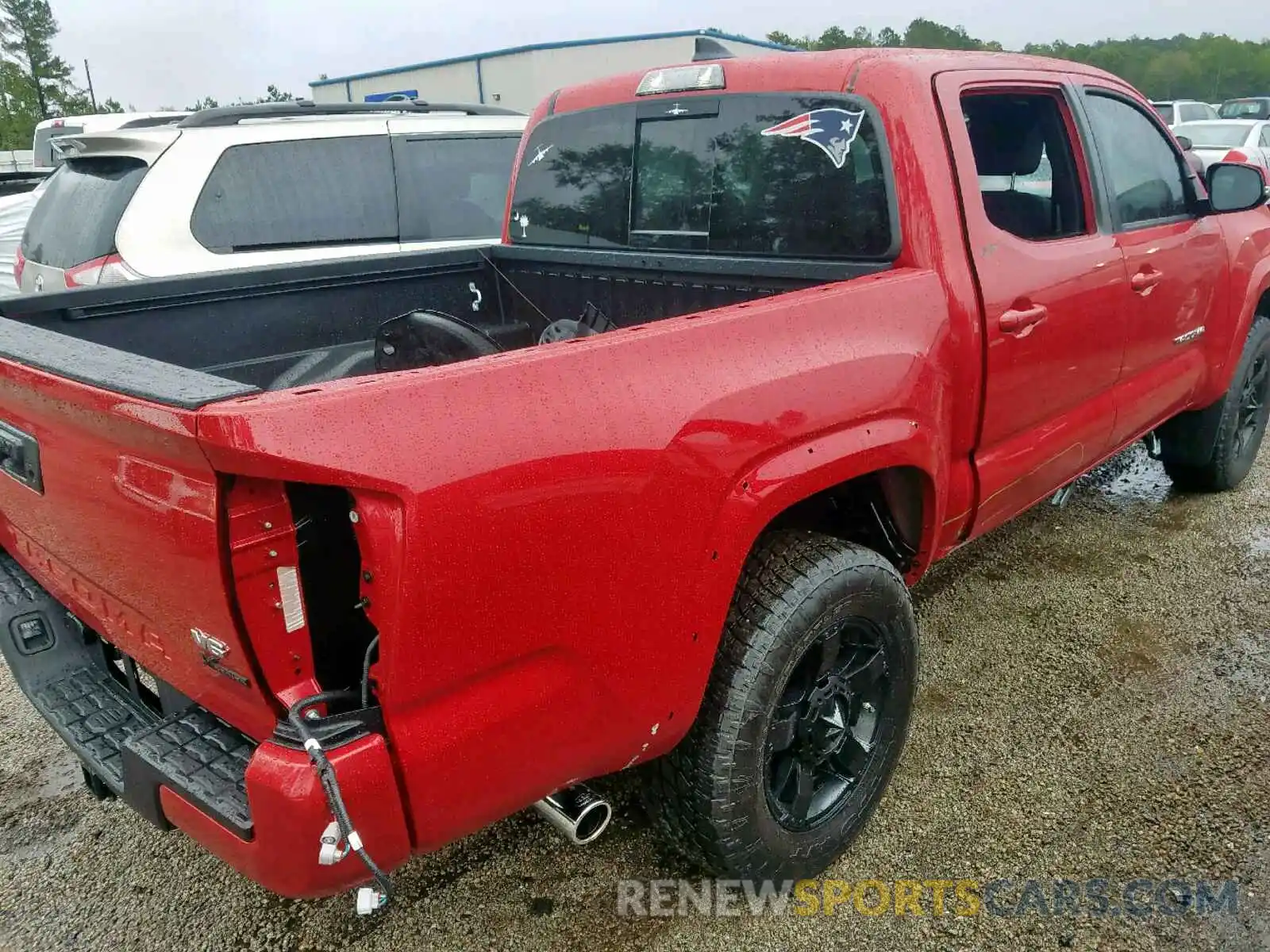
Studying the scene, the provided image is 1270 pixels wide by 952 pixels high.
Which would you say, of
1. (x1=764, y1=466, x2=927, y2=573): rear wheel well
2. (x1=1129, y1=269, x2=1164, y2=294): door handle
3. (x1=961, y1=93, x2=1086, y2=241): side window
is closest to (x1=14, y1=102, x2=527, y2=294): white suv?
(x1=961, y1=93, x2=1086, y2=241): side window

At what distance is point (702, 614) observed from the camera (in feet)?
5.95

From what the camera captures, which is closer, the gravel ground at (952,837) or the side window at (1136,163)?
the gravel ground at (952,837)

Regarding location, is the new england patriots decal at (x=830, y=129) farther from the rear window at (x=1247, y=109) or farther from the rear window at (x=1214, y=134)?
the rear window at (x=1247, y=109)

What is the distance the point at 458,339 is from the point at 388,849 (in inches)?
68.4

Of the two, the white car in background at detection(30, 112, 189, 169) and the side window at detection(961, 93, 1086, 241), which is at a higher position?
the white car in background at detection(30, 112, 189, 169)

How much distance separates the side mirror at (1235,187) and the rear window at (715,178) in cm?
190

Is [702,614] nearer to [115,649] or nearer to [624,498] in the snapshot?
[624,498]

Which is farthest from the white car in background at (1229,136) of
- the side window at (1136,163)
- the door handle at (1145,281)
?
the door handle at (1145,281)

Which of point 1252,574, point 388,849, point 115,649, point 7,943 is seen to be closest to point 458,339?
point 115,649

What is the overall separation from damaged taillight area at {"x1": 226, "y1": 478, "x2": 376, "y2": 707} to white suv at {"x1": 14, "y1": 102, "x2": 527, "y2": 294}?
9.57ft

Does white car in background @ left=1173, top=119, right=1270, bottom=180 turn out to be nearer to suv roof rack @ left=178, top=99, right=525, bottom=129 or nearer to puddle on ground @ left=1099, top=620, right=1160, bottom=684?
suv roof rack @ left=178, top=99, right=525, bottom=129

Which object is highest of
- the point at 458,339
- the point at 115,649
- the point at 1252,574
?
the point at 458,339

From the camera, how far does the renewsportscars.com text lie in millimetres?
2213

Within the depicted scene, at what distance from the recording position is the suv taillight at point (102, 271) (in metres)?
4.26
